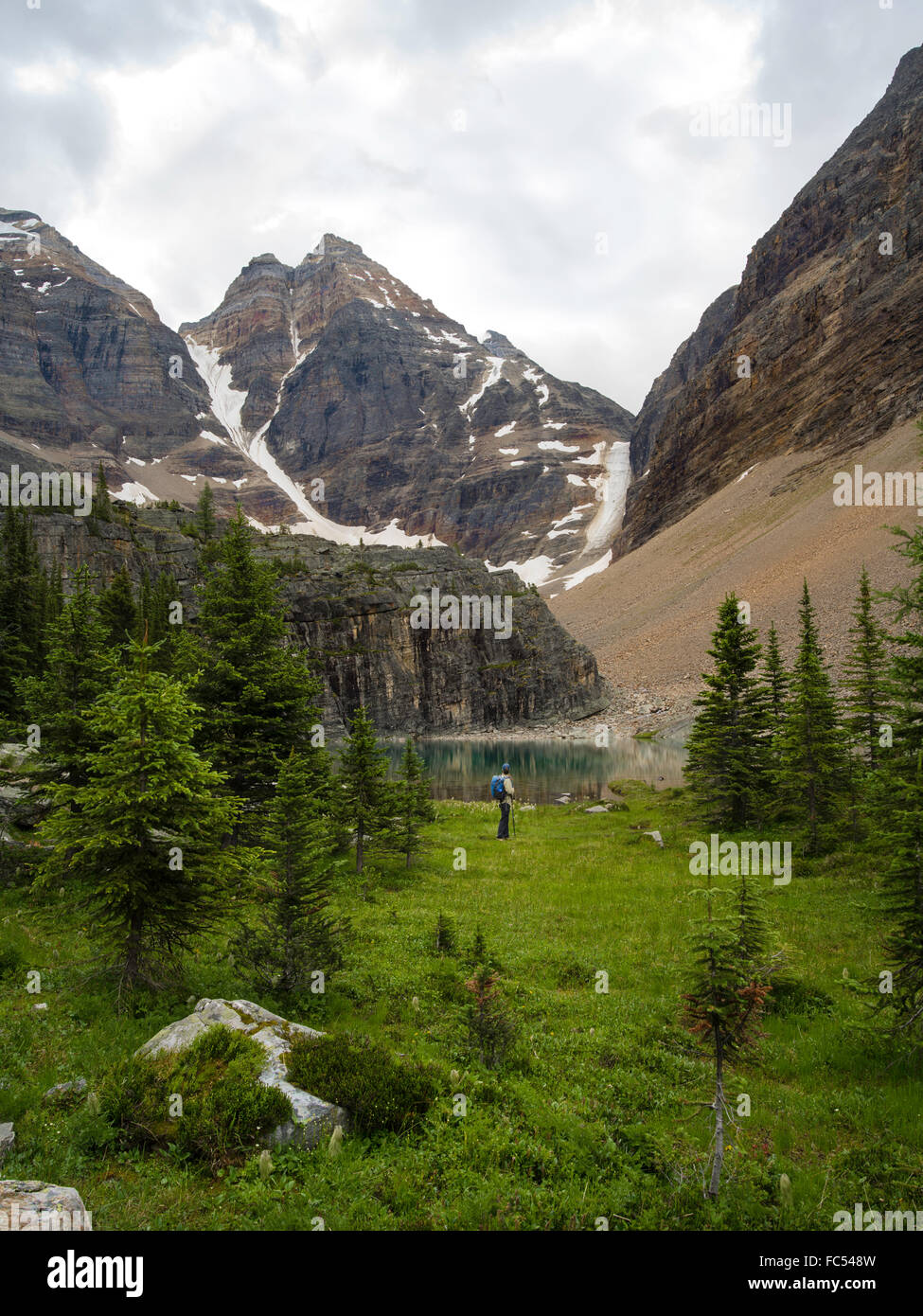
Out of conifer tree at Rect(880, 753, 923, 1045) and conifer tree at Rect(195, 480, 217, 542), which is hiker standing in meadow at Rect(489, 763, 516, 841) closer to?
conifer tree at Rect(880, 753, 923, 1045)

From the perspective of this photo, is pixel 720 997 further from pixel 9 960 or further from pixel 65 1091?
pixel 9 960

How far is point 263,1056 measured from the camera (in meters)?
6.96

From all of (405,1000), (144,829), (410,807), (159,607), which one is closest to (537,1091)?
(405,1000)

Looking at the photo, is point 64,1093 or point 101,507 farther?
point 101,507

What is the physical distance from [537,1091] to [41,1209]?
5332 millimetres

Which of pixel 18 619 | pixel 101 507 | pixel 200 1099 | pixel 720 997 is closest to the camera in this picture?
pixel 720 997

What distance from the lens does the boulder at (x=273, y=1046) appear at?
6.36 m

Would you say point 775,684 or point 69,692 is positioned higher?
point 69,692

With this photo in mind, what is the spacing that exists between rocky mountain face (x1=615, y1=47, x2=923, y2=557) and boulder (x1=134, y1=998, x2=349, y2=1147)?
5600 inches

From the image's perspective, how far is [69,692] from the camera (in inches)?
620

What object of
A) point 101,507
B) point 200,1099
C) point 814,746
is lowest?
point 200,1099

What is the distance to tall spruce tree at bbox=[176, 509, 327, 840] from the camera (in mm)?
17109

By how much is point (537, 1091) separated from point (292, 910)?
491 centimetres

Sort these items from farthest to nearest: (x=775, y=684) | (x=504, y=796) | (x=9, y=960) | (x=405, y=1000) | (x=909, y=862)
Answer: (x=775, y=684) → (x=504, y=796) → (x=405, y=1000) → (x=9, y=960) → (x=909, y=862)
